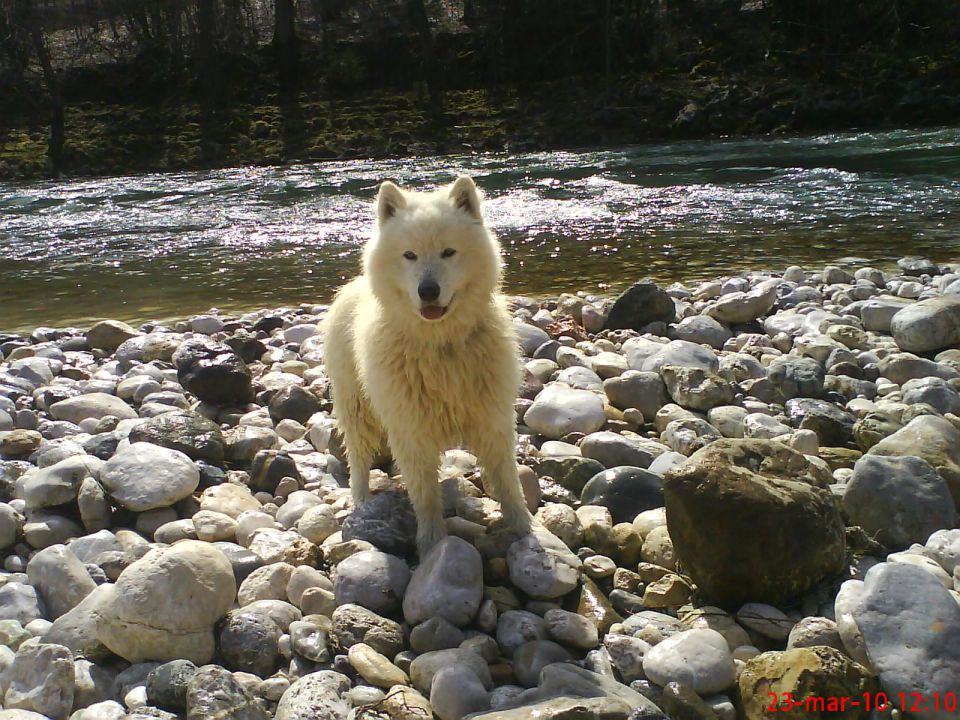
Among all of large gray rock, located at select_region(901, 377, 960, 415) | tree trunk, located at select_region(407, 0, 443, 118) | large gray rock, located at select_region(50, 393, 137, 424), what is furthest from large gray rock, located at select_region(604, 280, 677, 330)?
tree trunk, located at select_region(407, 0, 443, 118)

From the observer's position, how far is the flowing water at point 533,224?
30.4 feet

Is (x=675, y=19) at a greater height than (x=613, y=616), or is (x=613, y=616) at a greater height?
(x=675, y=19)

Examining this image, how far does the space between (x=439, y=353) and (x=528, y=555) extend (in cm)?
96

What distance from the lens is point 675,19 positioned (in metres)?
34.6

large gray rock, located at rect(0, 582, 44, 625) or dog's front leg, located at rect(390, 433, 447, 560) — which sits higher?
dog's front leg, located at rect(390, 433, 447, 560)

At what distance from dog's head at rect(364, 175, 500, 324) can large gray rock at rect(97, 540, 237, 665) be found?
1.34m

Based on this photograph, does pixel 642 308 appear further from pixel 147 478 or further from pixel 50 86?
pixel 50 86

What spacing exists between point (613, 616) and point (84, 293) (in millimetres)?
8488

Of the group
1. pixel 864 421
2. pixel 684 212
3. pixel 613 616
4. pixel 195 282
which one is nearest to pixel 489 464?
pixel 613 616

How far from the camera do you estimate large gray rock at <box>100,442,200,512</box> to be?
12.4 feet

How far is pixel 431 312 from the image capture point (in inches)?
134

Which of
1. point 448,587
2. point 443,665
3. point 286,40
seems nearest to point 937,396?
point 448,587

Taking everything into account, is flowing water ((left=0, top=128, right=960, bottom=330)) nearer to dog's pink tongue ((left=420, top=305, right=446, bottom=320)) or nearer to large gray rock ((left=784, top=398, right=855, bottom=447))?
large gray rock ((left=784, top=398, right=855, bottom=447))

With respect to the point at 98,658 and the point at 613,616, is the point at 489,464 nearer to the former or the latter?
Result: the point at 613,616
